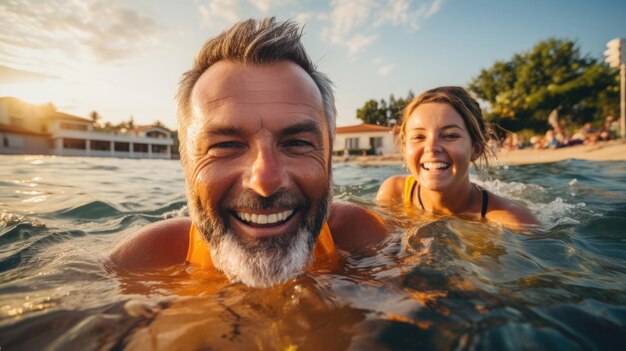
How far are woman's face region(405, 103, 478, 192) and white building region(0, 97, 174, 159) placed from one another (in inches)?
1527

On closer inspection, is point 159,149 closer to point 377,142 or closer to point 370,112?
point 377,142

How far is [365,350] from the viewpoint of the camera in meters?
1.16

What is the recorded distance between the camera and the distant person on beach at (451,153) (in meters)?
3.56

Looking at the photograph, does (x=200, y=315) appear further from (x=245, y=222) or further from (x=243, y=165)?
(x=243, y=165)

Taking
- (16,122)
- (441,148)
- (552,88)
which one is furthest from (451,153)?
(16,122)

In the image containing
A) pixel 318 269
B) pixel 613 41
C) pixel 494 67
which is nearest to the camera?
pixel 318 269

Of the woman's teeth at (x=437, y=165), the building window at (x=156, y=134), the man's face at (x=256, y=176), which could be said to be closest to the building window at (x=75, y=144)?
the building window at (x=156, y=134)

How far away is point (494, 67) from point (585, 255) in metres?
42.1

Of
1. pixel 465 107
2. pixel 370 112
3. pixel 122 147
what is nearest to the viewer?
pixel 465 107

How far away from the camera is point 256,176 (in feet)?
5.31

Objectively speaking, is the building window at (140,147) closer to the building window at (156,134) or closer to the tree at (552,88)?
the building window at (156,134)


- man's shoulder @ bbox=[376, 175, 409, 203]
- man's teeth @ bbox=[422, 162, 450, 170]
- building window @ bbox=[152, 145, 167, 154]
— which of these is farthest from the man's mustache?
building window @ bbox=[152, 145, 167, 154]

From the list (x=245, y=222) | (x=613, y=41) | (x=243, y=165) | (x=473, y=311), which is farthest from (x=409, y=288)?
(x=613, y=41)

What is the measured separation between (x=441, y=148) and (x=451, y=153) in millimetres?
114
